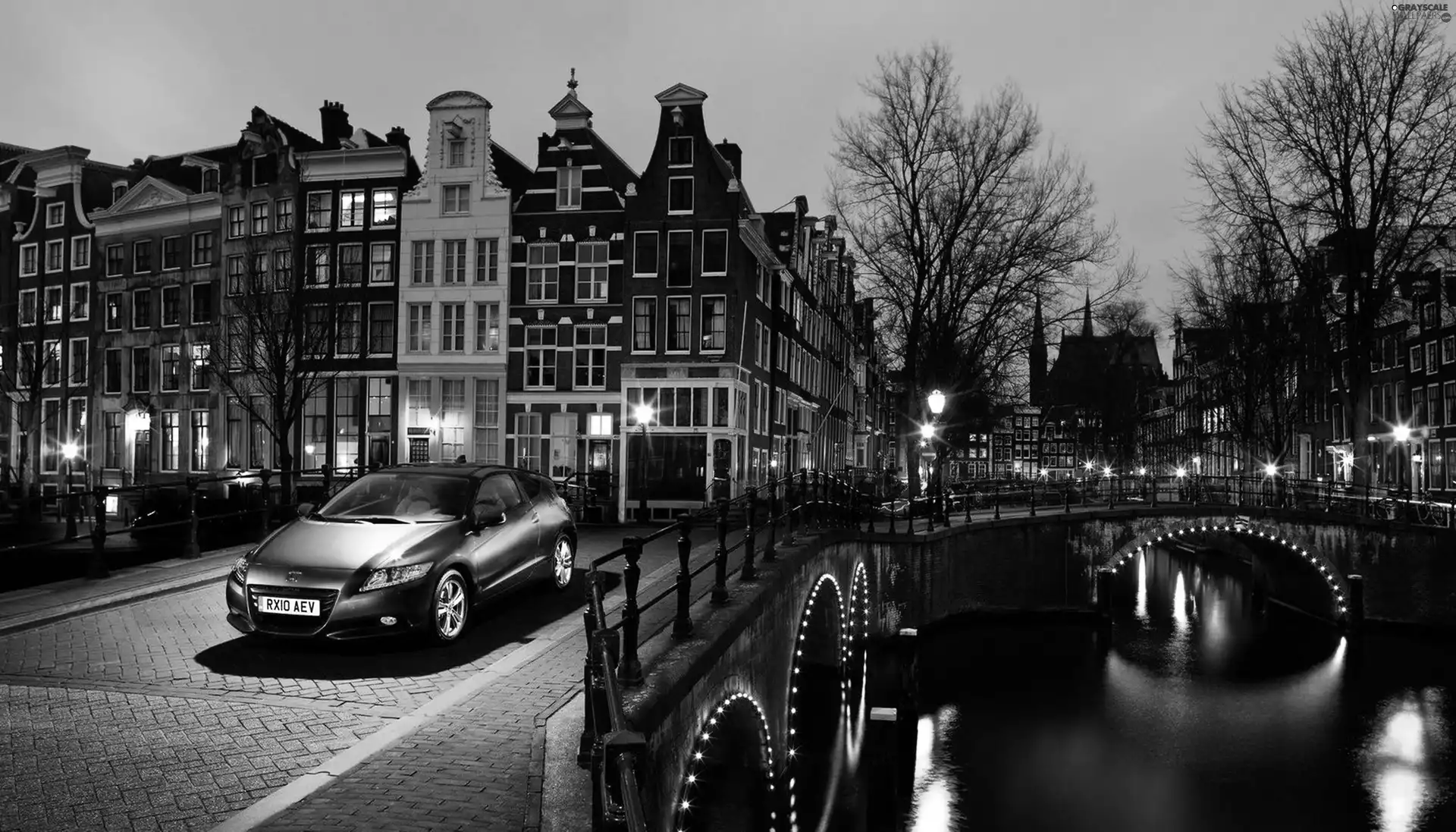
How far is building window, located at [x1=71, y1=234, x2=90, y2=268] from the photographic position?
46.0 metres

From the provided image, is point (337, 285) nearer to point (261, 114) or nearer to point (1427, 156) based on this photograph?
point (261, 114)

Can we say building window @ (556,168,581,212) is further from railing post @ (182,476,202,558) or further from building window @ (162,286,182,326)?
railing post @ (182,476,202,558)

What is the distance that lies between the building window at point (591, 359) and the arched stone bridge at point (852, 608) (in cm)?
1284

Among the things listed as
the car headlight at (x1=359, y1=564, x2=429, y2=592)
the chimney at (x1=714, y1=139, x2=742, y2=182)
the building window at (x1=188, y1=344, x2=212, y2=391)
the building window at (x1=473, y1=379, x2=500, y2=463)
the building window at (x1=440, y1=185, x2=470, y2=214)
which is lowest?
the car headlight at (x1=359, y1=564, x2=429, y2=592)

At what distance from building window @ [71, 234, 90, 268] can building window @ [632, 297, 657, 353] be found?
2652cm

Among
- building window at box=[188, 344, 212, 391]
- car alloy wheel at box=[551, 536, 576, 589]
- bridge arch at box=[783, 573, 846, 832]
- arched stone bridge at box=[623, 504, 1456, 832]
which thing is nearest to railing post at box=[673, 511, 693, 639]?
arched stone bridge at box=[623, 504, 1456, 832]

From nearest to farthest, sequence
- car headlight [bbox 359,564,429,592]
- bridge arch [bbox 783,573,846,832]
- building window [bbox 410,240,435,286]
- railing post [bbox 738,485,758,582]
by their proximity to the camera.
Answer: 1. car headlight [bbox 359,564,429,592]
2. railing post [bbox 738,485,758,582]
3. bridge arch [bbox 783,573,846,832]
4. building window [bbox 410,240,435,286]

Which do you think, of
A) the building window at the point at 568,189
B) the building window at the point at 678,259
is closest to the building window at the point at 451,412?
the building window at the point at 568,189

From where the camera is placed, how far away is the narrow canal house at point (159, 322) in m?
41.6

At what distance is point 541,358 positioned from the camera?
36281mm

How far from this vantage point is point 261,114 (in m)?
41.1

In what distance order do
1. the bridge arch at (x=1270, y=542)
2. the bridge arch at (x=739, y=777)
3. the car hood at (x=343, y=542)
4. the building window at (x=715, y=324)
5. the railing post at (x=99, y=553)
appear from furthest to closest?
the building window at (x=715, y=324) → the bridge arch at (x=1270, y=542) → the bridge arch at (x=739, y=777) → the railing post at (x=99, y=553) → the car hood at (x=343, y=542)

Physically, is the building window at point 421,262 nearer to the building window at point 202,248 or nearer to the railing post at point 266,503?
the building window at point 202,248

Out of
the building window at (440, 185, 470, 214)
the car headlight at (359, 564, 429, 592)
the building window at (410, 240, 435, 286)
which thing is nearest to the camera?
the car headlight at (359, 564, 429, 592)
